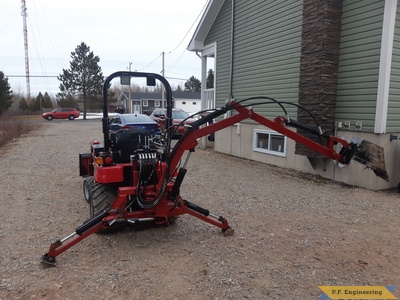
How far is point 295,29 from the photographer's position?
923cm

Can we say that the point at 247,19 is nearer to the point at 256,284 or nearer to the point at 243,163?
the point at 243,163

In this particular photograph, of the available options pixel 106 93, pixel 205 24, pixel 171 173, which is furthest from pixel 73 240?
pixel 205 24

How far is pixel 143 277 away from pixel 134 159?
1494 millimetres

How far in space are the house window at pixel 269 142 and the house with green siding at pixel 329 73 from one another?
3 centimetres

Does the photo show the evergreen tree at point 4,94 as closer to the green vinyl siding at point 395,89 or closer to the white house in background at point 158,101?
the white house in background at point 158,101

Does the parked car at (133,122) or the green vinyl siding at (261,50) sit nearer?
the green vinyl siding at (261,50)

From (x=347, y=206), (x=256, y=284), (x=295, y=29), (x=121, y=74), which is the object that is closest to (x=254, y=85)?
(x=295, y=29)

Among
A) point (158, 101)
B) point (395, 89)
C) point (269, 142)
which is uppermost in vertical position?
point (158, 101)

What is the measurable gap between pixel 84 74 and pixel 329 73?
1706 inches

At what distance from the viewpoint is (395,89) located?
7.12m

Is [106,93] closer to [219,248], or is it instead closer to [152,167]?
[152,167]

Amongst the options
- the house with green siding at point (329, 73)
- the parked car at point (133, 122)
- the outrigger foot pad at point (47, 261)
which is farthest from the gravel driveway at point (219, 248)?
the parked car at point (133, 122)

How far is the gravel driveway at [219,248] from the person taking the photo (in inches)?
133

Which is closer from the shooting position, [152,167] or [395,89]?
[152,167]
